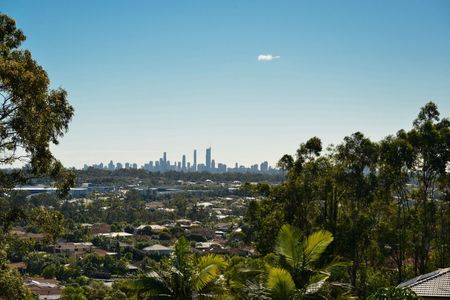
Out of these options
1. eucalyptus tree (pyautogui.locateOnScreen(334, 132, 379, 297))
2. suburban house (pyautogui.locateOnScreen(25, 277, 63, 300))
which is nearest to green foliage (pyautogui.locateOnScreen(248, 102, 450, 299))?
eucalyptus tree (pyautogui.locateOnScreen(334, 132, 379, 297))

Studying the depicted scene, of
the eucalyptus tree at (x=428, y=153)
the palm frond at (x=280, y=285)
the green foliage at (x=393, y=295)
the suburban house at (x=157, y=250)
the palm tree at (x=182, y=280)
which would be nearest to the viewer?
the palm frond at (x=280, y=285)

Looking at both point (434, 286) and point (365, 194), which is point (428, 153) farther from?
point (434, 286)

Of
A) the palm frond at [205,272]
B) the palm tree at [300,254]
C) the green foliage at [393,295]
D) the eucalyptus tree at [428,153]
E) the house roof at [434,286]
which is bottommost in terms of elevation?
the house roof at [434,286]

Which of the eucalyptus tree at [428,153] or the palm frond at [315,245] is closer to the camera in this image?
the palm frond at [315,245]

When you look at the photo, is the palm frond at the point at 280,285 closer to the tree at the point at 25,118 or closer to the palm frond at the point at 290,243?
the palm frond at the point at 290,243

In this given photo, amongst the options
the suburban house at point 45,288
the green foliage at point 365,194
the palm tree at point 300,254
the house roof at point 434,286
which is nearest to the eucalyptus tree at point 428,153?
the green foliage at point 365,194

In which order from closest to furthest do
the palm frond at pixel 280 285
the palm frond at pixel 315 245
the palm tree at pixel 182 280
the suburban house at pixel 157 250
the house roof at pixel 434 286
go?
the palm frond at pixel 280 285
the palm frond at pixel 315 245
the palm tree at pixel 182 280
the house roof at pixel 434 286
the suburban house at pixel 157 250

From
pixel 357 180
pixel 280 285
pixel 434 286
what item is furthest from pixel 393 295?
pixel 357 180

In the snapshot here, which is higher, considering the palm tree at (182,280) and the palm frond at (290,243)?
the palm frond at (290,243)
